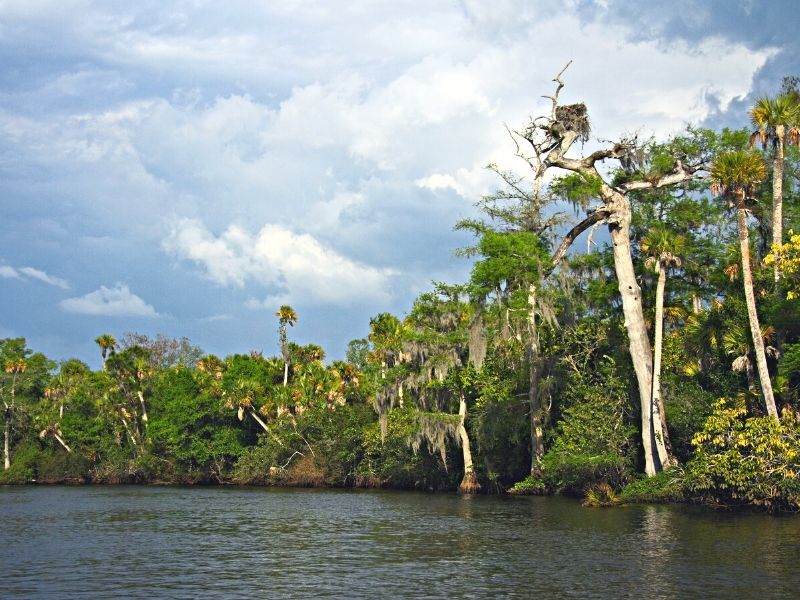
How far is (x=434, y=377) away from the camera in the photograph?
4675 cm

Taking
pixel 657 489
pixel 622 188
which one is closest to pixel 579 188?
pixel 622 188

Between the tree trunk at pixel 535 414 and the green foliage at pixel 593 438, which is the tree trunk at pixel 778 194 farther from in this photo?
the tree trunk at pixel 535 414

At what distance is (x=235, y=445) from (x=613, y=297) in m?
33.2

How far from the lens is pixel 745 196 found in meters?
30.8

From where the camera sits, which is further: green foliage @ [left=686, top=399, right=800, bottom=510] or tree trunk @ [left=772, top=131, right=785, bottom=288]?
tree trunk @ [left=772, top=131, right=785, bottom=288]

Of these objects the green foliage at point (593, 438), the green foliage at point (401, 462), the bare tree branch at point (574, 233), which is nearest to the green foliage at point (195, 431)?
the green foliage at point (401, 462)

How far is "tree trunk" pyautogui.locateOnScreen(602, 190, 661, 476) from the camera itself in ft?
119

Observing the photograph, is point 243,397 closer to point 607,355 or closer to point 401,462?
point 401,462

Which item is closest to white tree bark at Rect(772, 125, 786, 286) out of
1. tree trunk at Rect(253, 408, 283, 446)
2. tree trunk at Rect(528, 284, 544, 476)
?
tree trunk at Rect(528, 284, 544, 476)

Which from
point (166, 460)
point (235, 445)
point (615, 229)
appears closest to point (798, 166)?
point (615, 229)

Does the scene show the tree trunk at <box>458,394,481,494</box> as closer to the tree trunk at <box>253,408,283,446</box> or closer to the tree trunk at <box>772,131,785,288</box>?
the tree trunk at <box>253,408,283,446</box>

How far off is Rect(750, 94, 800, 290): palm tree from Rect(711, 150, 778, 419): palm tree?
1.61 meters

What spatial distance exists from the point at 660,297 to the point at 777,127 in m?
8.28

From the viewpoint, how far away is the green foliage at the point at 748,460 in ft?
91.1
